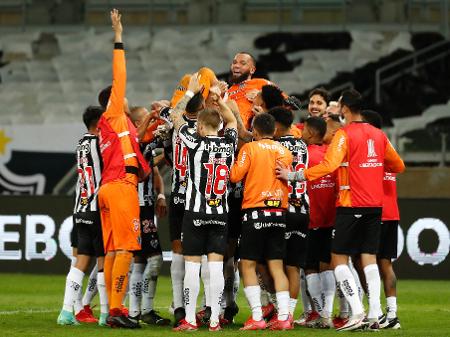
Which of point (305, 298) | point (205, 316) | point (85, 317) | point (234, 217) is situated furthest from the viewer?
point (305, 298)

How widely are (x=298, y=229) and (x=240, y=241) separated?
2.14 feet

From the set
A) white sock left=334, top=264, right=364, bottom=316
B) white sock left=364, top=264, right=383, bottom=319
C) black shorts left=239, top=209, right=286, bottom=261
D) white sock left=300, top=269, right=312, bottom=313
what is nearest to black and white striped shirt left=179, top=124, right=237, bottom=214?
black shorts left=239, top=209, right=286, bottom=261

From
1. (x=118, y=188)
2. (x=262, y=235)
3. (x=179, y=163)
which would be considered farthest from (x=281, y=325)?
(x=118, y=188)

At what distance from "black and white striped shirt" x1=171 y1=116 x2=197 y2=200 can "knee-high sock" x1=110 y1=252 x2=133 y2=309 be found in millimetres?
896

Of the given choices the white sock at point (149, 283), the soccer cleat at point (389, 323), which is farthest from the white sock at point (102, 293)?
the soccer cleat at point (389, 323)

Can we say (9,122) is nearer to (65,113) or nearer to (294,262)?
(65,113)

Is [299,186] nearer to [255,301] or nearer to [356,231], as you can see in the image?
[356,231]

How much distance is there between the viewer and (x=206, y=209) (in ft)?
33.9

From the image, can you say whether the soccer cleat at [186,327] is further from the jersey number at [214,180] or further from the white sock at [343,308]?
the white sock at [343,308]

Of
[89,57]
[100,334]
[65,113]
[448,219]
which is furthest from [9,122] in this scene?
[100,334]

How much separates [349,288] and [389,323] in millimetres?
683

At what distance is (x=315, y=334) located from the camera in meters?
10.1

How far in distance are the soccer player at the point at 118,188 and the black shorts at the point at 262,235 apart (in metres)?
1.02

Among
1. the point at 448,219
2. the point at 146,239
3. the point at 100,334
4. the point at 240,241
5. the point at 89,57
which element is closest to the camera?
the point at 100,334
